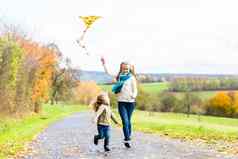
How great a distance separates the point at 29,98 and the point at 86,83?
332ft

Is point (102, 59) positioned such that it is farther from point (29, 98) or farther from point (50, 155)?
point (29, 98)

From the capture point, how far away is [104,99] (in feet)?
44.9

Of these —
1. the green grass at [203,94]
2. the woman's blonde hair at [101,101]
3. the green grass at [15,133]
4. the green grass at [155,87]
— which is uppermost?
the green grass at [155,87]

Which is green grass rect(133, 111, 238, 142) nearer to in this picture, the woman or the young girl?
the woman

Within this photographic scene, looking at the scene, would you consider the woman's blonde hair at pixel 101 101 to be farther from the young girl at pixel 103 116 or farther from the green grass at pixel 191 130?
the green grass at pixel 191 130

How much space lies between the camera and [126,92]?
46.0 feet

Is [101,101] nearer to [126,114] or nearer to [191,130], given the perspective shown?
[126,114]

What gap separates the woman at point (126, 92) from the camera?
14016 mm

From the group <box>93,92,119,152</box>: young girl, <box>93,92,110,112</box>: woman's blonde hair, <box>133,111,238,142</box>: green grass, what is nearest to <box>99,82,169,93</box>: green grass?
<box>133,111,238,142</box>: green grass

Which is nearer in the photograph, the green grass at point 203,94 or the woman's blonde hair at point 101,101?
the woman's blonde hair at point 101,101

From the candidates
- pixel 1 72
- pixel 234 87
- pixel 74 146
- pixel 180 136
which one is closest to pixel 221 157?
pixel 74 146

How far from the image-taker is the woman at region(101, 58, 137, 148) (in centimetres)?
1402

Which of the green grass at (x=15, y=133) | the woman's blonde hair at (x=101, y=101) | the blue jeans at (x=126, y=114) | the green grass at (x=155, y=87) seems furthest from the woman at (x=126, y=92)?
the green grass at (x=155, y=87)

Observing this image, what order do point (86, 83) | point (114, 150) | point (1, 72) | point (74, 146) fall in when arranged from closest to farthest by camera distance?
point (114, 150) → point (74, 146) → point (1, 72) → point (86, 83)
